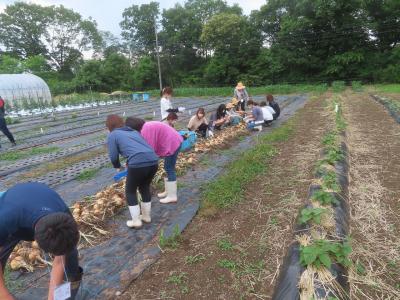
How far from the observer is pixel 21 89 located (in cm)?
2275

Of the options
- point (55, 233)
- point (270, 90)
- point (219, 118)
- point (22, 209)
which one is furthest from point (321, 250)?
point (270, 90)

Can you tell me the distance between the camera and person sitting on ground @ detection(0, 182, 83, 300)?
5.45 ft

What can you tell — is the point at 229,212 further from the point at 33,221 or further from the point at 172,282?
the point at 33,221

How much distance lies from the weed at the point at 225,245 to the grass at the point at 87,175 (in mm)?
3281

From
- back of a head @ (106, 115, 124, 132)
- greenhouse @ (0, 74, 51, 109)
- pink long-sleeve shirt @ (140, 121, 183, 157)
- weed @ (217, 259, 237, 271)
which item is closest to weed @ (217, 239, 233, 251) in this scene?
weed @ (217, 259, 237, 271)

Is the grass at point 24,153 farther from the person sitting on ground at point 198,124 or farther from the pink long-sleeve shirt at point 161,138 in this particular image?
the pink long-sleeve shirt at point 161,138

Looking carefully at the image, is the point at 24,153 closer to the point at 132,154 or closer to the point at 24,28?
the point at 132,154

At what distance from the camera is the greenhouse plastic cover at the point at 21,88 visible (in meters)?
21.6

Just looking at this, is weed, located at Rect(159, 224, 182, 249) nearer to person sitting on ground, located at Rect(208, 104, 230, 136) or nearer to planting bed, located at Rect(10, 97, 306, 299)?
planting bed, located at Rect(10, 97, 306, 299)

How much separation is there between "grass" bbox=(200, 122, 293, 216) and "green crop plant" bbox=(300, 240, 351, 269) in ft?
5.13

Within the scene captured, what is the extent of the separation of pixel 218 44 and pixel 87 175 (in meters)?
34.4

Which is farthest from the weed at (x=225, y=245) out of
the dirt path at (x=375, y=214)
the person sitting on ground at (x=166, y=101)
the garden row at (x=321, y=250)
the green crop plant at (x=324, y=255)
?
the person sitting on ground at (x=166, y=101)

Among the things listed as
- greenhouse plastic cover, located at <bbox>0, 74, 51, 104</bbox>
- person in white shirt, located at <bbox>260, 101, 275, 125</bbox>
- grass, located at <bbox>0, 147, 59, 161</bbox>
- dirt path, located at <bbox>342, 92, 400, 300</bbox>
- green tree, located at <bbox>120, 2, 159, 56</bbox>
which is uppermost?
green tree, located at <bbox>120, 2, 159, 56</bbox>

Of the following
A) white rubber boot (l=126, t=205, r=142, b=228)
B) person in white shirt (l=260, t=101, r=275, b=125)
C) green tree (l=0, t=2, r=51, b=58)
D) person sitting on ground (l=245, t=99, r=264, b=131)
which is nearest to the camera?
white rubber boot (l=126, t=205, r=142, b=228)
